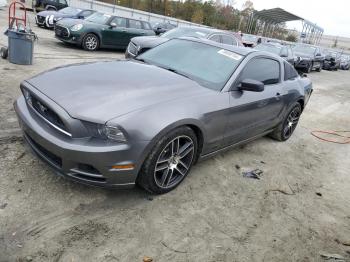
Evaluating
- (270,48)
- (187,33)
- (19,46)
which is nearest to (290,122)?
(187,33)

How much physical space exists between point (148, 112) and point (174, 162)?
0.73m

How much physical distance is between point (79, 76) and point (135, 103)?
82cm

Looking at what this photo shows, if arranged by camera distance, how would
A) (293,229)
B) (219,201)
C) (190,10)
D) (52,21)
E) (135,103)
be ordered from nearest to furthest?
(135,103), (293,229), (219,201), (52,21), (190,10)

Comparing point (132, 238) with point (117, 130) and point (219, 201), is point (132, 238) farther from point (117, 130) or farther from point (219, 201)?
point (219, 201)

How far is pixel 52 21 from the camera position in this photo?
54.1 ft

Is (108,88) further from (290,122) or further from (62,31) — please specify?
(62,31)

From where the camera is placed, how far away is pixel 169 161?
11.5ft

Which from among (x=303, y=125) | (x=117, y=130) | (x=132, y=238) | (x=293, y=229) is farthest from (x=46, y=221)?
(x=303, y=125)

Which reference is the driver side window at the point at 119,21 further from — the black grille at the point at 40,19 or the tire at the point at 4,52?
the tire at the point at 4,52

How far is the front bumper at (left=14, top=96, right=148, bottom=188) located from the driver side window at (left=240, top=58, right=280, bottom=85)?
1937 mm

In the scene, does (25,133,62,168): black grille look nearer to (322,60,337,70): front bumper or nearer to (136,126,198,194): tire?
(136,126,198,194): tire

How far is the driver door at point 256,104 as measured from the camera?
412 cm

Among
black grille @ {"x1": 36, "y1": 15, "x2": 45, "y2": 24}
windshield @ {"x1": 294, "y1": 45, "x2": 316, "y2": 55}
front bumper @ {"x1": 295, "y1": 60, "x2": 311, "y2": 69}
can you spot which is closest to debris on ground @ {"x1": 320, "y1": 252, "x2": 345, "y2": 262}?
front bumper @ {"x1": 295, "y1": 60, "x2": 311, "y2": 69}

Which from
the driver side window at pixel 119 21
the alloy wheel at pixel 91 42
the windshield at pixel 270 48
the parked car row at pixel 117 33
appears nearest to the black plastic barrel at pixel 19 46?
the parked car row at pixel 117 33
